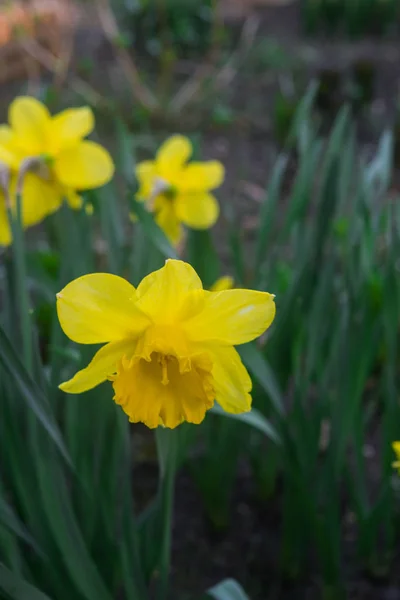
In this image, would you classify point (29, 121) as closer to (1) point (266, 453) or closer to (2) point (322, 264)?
(2) point (322, 264)

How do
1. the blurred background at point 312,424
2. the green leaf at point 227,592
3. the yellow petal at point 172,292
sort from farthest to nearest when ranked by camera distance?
the blurred background at point 312,424, the green leaf at point 227,592, the yellow petal at point 172,292

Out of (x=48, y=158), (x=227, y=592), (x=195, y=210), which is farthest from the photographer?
(x=195, y=210)

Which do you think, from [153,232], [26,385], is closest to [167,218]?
[153,232]

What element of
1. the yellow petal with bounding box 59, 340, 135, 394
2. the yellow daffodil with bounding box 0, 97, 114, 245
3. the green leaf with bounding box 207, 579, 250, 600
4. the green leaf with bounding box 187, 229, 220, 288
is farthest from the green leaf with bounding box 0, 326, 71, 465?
the green leaf with bounding box 187, 229, 220, 288

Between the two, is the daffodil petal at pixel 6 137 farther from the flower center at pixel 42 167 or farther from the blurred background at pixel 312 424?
the blurred background at pixel 312 424

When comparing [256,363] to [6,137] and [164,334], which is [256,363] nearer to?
[164,334]

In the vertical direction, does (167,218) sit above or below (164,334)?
above

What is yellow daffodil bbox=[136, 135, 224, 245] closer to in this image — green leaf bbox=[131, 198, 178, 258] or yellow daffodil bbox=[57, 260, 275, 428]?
green leaf bbox=[131, 198, 178, 258]

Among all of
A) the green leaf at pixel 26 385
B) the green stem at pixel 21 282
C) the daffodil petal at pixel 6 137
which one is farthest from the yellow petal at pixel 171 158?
the green leaf at pixel 26 385
